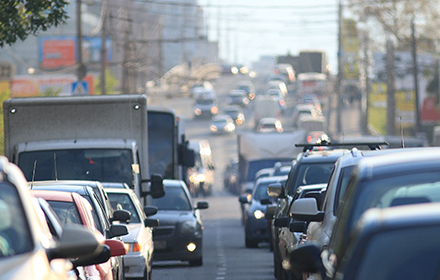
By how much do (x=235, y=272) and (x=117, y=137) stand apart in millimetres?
3045

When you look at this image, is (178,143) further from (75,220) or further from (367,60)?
(367,60)

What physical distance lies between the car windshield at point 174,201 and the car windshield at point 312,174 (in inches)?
201

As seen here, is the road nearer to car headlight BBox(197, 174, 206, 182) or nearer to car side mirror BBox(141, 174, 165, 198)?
car headlight BBox(197, 174, 206, 182)

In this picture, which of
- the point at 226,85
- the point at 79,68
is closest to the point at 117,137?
the point at 79,68

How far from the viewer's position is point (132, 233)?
39.0 ft

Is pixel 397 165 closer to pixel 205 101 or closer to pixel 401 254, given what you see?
pixel 401 254

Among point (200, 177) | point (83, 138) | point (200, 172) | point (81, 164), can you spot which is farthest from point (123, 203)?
point (200, 172)

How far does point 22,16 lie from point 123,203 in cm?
469

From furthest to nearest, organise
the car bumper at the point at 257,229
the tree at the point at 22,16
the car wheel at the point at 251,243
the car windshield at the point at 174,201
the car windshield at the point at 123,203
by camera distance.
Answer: the car wheel at the point at 251,243 → the car bumper at the point at 257,229 → the car windshield at the point at 174,201 → the tree at the point at 22,16 → the car windshield at the point at 123,203

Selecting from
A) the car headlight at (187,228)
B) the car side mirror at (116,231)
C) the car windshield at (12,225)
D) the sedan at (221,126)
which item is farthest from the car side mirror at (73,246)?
the sedan at (221,126)

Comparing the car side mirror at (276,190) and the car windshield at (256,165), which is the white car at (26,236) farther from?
the car windshield at (256,165)

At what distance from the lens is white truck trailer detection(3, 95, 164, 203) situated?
15.0m

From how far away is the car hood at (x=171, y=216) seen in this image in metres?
16.6

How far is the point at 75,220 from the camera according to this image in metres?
7.92
